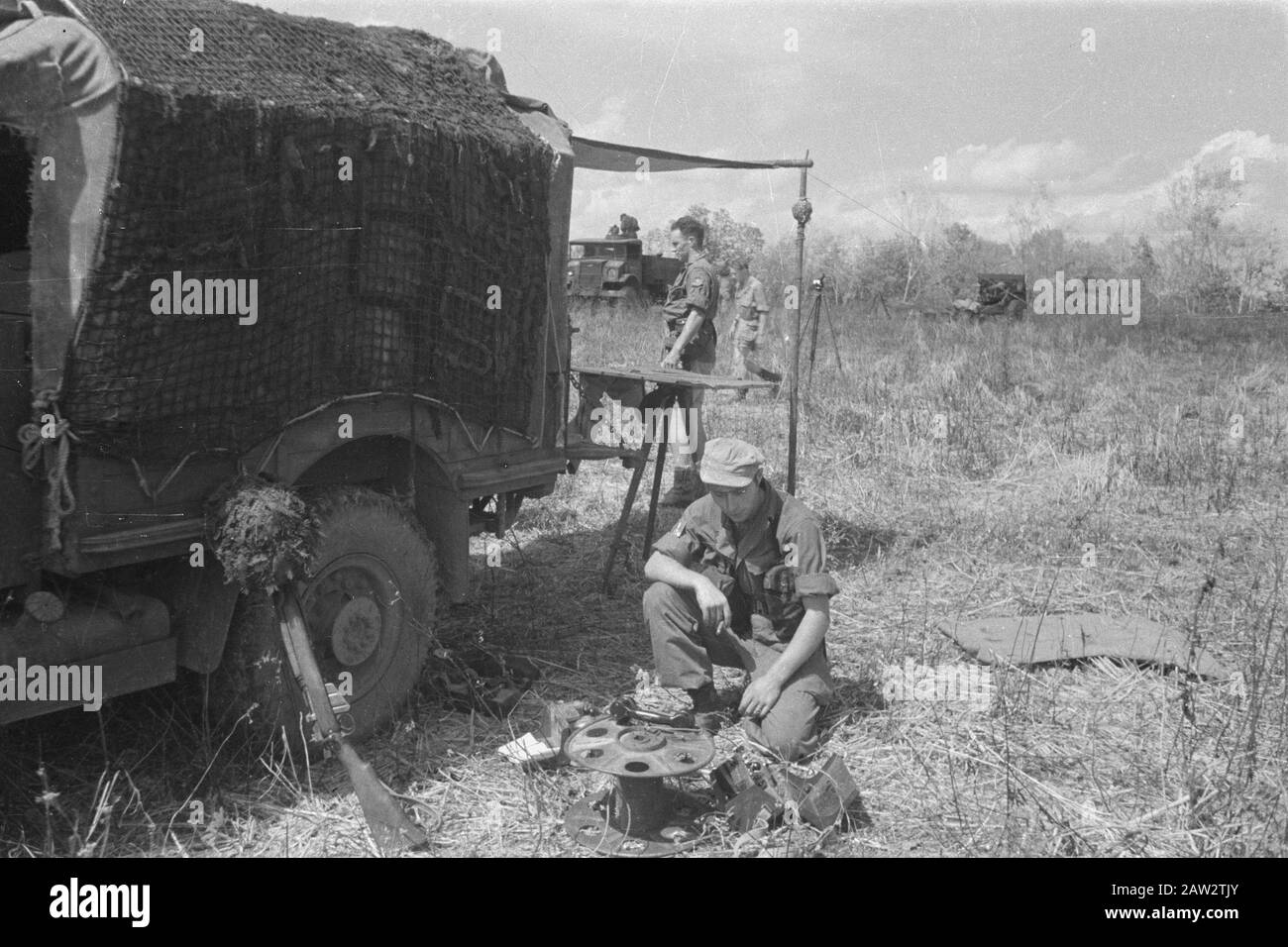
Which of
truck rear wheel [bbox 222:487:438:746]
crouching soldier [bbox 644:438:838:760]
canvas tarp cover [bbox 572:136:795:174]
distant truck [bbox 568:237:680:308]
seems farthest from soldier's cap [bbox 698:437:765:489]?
distant truck [bbox 568:237:680:308]

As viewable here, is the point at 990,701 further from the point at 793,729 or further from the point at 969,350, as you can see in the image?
the point at 969,350

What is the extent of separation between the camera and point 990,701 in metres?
4.76

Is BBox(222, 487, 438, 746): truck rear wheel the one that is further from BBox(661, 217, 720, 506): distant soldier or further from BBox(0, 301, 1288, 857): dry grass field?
BBox(661, 217, 720, 506): distant soldier

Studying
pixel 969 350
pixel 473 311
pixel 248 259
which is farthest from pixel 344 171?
pixel 969 350

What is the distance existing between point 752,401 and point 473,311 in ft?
28.2

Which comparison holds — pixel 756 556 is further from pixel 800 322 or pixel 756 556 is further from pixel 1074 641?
pixel 800 322

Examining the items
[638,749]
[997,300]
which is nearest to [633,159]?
[638,749]

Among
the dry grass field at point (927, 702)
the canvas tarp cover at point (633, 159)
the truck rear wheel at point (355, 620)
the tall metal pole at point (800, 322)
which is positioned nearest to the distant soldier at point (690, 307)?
the dry grass field at point (927, 702)

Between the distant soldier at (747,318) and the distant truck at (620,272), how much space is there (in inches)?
426

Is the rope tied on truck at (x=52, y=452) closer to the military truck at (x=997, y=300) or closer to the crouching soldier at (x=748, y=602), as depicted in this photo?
the crouching soldier at (x=748, y=602)

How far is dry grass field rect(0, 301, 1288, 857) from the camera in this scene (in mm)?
3654

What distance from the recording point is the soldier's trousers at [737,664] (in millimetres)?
4312

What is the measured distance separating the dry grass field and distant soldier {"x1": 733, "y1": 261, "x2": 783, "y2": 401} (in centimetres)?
227

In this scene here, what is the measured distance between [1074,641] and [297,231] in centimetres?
406
